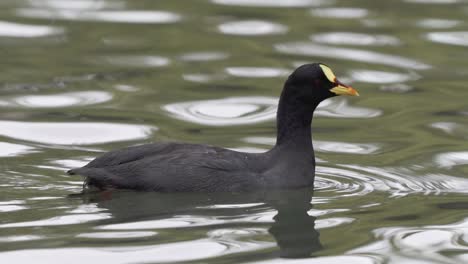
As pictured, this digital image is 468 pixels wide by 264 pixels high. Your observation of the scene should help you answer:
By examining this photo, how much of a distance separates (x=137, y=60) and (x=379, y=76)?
2754mm

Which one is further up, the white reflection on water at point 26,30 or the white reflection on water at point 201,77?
the white reflection on water at point 26,30

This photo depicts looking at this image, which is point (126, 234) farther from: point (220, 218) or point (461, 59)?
point (461, 59)

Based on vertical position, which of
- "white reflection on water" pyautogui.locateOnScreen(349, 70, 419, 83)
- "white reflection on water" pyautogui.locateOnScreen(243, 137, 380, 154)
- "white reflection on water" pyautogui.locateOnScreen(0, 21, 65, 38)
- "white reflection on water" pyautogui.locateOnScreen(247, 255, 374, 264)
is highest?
"white reflection on water" pyautogui.locateOnScreen(0, 21, 65, 38)

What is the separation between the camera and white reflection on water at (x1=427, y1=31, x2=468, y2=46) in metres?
15.9

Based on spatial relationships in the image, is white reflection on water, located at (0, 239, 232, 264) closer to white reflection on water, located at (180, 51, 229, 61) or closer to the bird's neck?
the bird's neck

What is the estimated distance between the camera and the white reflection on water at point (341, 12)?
16891mm

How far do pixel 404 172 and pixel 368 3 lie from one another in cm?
665

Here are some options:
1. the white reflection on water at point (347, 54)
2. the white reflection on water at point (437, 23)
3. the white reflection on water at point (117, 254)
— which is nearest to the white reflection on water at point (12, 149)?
the white reflection on water at point (117, 254)

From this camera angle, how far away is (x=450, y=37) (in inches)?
631

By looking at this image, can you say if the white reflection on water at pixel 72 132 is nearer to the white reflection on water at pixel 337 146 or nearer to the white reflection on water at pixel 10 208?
the white reflection on water at pixel 337 146

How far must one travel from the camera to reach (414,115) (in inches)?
512

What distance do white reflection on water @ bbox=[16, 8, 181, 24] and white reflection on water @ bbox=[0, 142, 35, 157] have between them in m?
5.16

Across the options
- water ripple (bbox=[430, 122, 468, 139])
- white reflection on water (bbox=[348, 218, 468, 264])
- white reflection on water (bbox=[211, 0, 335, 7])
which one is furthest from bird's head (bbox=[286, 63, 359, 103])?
white reflection on water (bbox=[211, 0, 335, 7])

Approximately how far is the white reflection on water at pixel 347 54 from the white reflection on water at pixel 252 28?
0.54 metres
